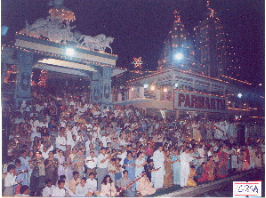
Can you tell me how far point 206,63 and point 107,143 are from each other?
2212 inches

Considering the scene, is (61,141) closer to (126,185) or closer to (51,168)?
(51,168)

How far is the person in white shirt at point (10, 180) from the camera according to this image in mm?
6073

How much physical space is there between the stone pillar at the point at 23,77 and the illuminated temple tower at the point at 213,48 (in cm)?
5208

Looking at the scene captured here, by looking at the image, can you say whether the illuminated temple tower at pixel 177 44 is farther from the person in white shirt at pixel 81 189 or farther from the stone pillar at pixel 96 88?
the person in white shirt at pixel 81 189

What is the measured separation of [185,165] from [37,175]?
4.38 meters

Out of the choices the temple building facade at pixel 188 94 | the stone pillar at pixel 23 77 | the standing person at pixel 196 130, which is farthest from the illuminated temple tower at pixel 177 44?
the stone pillar at pixel 23 77

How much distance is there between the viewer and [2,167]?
6.79 meters

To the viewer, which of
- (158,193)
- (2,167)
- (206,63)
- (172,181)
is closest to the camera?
(2,167)

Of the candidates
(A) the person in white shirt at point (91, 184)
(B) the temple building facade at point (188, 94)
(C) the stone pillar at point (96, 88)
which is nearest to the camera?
(A) the person in white shirt at point (91, 184)

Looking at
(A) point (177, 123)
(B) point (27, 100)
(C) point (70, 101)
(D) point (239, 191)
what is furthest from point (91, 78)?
(D) point (239, 191)

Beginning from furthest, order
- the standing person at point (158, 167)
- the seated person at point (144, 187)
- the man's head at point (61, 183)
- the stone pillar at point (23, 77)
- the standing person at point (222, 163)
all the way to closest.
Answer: the stone pillar at point (23, 77) → the standing person at point (222, 163) → the standing person at point (158, 167) → the seated person at point (144, 187) → the man's head at point (61, 183)

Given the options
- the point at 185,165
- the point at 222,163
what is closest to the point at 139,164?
the point at 185,165

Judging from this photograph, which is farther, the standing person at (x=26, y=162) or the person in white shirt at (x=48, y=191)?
the standing person at (x=26, y=162)

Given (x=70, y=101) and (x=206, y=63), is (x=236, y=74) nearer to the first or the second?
(x=206, y=63)
